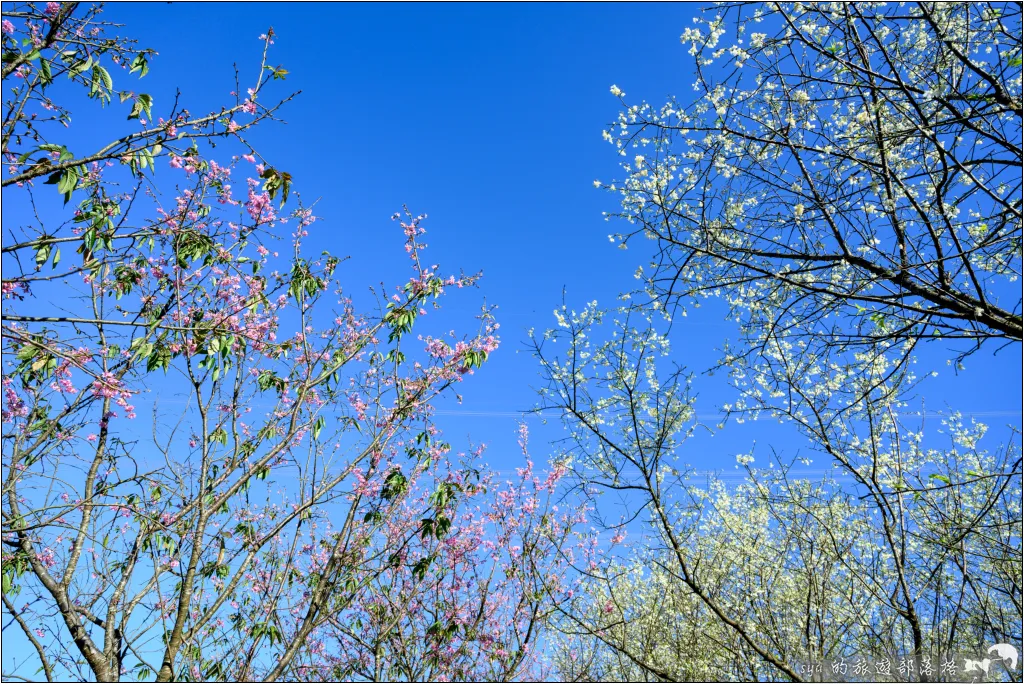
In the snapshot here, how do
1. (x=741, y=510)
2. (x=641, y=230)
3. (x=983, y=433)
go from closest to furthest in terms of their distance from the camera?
(x=641, y=230) → (x=983, y=433) → (x=741, y=510)

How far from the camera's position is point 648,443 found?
13.6 ft

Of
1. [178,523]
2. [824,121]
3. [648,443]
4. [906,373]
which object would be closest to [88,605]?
[178,523]

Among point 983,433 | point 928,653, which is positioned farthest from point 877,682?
point 983,433

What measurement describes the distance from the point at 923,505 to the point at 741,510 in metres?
3.39

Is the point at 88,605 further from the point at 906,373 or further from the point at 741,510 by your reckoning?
the point at 741,510

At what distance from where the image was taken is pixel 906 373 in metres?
4.51

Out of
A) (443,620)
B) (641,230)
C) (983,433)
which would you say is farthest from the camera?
(983,433)

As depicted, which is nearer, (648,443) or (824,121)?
(824,121)

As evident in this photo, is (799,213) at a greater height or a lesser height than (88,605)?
greater

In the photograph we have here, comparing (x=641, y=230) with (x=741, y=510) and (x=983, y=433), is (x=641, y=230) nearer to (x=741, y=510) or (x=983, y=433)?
(x=983, y=433)

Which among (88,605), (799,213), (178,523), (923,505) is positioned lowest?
(88,605)

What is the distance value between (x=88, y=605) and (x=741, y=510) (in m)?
7.62

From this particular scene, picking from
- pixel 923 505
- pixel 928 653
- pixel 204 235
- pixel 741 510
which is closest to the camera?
pixel 204 235

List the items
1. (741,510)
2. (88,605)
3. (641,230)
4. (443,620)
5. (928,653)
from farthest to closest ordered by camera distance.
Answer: (741,510) → (443,620) → (928,653) → (641,230) → (88,605)
